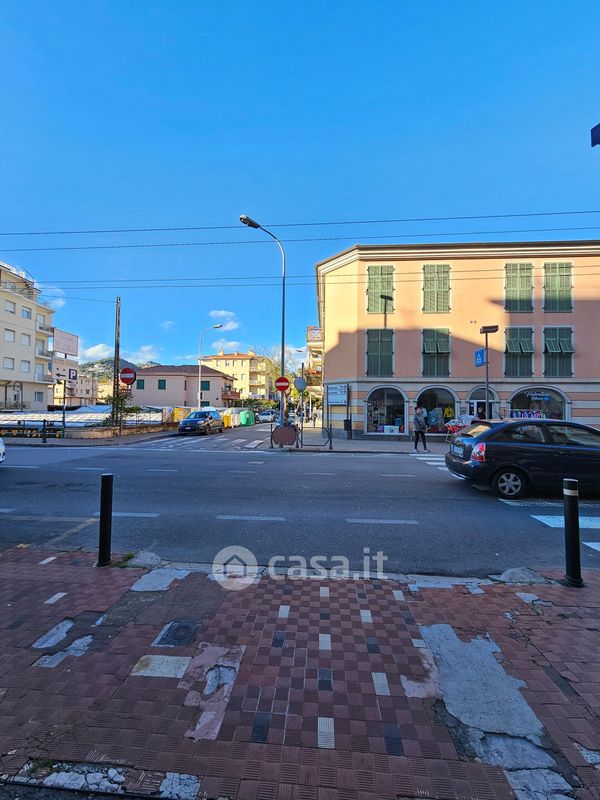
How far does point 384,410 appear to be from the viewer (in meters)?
23.7

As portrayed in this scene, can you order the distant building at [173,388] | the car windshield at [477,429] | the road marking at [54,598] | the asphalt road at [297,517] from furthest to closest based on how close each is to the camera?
1. the distant building at [173,388]
2. the car windshield at [477,429]
3. the asphalt road at [297,517]
4. the road marking at [54,598]

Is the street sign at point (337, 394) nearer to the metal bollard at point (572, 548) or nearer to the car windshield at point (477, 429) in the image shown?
the car windshield at point (477, 429)

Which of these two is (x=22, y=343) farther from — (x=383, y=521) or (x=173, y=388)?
(x=383, y=521)

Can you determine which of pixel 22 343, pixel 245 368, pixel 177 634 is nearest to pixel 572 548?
pixel 177 634

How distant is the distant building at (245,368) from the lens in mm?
90312

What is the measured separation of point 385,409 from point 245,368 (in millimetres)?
69745

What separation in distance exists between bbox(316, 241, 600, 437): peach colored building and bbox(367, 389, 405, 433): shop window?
2.3 inches

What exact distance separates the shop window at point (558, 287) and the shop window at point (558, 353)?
1391mm

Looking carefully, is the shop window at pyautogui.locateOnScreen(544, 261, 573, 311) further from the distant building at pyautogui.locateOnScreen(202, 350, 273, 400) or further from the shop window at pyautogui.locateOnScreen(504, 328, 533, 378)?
the distant building at pyautogui.locateOnScreen(202, 350, 273, 400)

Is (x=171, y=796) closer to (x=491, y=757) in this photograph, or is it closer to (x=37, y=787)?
(x=37, y=787)

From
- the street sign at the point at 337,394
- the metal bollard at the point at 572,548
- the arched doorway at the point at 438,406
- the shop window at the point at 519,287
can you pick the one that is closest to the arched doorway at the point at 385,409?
the arched doorway at the point at 438,406

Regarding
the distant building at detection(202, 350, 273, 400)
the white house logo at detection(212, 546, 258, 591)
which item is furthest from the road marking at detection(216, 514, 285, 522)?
the distant building at detection(202, 350, 273, 400)

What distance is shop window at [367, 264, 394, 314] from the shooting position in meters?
23.8

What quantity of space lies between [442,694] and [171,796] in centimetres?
155
